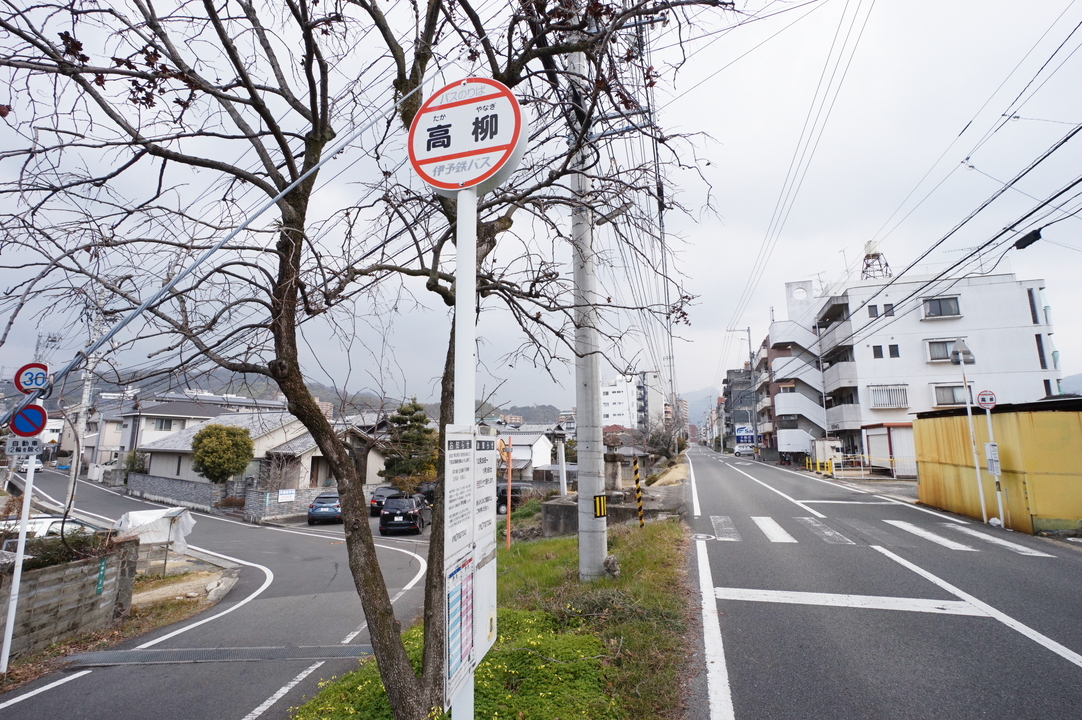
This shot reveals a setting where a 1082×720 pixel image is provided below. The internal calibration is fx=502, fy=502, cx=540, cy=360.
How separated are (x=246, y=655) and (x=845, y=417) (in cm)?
3705

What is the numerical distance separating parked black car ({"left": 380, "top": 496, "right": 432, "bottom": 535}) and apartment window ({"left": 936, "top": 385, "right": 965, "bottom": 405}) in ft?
105

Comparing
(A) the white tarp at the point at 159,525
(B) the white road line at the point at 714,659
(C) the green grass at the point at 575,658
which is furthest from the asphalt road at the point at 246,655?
(B) the white road line at the point at 714,659

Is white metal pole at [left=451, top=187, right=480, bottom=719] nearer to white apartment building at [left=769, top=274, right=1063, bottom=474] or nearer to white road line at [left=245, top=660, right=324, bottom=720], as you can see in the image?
white road line at [left=245, top=660, right=324, bottom=720]

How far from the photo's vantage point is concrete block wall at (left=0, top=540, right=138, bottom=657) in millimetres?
6902

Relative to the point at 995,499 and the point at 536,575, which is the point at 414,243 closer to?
the point at 536,575

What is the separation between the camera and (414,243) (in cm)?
430

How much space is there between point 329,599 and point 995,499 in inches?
560

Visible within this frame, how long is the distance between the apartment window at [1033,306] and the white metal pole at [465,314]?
41.1 metres

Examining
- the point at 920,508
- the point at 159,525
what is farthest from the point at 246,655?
the point at 920,508

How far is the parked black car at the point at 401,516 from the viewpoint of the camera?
19.7m

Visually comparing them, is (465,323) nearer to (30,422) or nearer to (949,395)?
(30,422)

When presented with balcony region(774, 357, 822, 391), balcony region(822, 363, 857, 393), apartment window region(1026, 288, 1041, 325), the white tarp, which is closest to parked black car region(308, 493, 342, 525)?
the white tarp

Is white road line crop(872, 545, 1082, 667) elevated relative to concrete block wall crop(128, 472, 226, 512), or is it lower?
elevated

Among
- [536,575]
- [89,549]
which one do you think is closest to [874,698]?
[536,575]
